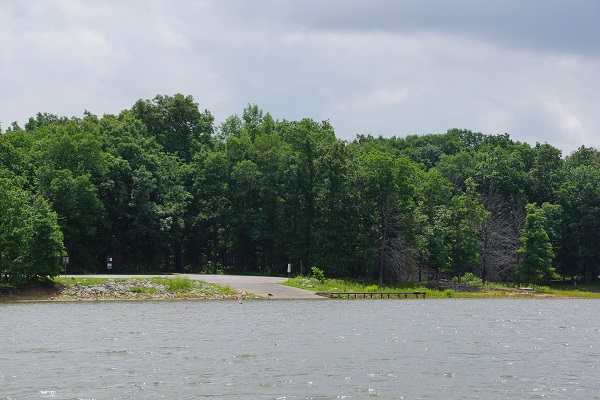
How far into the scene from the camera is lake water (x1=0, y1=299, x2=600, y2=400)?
21422 millimetres

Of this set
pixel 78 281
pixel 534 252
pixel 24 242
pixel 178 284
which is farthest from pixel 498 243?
pixel 24 242

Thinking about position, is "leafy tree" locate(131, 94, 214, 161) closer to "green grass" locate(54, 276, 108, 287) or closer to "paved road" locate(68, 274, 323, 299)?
"paved road" locate(68, 274, 323, 299)

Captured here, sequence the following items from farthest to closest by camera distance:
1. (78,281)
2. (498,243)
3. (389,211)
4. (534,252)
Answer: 1. (498,243)
2. (534,252)
3. (389,211)
4. (78,281)

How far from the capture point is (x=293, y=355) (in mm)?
28297

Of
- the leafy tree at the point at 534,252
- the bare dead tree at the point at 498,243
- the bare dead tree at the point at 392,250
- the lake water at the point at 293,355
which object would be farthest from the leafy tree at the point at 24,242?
the leafy tree at the point at 534,252

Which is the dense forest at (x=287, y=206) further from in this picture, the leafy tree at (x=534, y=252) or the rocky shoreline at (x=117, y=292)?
the rocky shoreline at (x=117, y=292)

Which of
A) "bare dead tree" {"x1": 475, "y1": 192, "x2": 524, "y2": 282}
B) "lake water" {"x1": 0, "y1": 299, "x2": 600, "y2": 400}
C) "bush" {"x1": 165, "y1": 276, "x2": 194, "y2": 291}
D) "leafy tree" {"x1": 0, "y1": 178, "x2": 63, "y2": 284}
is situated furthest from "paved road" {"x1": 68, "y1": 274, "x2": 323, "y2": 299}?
"bare dead tree" {"x1": 475, "y1": 192, "x2": 524, "y2": 282}

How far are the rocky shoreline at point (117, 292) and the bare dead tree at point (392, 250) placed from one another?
79.5 feet

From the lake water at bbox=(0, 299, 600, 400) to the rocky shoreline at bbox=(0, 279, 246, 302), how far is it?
11.0m

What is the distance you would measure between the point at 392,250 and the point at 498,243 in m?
20.2

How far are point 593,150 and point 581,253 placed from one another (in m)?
38.9

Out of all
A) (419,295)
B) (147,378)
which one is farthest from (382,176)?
(147,378)

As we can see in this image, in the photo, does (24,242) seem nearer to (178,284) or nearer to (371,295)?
(178,284)

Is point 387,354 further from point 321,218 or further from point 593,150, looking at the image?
point 593,150
